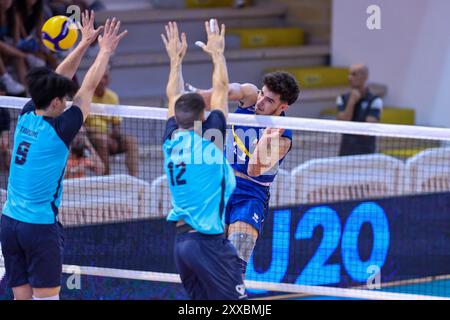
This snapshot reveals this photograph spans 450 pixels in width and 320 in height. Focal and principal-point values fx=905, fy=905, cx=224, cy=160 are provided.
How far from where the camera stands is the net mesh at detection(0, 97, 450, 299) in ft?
30.0

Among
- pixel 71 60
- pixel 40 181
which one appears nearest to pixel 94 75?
pixel 71 60

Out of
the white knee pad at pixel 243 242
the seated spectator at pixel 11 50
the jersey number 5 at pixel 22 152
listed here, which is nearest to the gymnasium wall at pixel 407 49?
the seated spectator at pixel 11 50

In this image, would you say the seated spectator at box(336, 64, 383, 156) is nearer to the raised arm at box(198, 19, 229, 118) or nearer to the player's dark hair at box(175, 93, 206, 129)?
the raised arm at box(198, 19, 229, 118)

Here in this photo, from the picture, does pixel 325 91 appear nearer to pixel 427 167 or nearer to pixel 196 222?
pixel 427 167

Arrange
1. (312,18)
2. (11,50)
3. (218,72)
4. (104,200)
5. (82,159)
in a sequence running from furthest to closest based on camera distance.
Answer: (312,18)
(11,50)
(82,159)
(104,200)
(218,72)

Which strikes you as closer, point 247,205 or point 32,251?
point 32,251

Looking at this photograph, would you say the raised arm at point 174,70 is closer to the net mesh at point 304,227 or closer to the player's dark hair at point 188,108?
the player's dark hair at point 188,108

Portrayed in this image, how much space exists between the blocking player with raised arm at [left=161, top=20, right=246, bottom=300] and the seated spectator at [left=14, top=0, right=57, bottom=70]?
19.0 ft

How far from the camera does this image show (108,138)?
10.4 m

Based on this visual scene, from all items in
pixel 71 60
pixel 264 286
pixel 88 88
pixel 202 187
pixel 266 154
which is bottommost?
pixel 264 286

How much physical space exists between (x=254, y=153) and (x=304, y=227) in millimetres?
2796

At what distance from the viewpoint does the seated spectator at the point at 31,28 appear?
37.6ft

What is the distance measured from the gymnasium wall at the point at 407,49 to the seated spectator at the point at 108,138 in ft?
15.7

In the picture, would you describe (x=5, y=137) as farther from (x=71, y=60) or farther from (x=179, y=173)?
(x=179, y=173)
